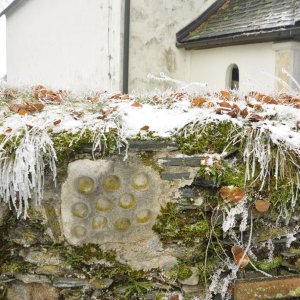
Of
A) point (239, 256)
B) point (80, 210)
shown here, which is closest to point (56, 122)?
point (80, 210)

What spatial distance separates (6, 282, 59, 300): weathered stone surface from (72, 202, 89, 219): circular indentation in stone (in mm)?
485

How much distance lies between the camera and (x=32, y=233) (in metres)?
2.46

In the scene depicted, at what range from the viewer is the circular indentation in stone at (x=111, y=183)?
2459mm

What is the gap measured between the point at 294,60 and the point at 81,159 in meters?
5.76

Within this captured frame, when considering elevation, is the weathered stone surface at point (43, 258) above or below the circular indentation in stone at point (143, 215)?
below

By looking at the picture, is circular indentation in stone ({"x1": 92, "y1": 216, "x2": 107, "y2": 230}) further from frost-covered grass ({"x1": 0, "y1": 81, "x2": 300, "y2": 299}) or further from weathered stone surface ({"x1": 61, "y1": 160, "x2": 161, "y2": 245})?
frost-covered grass ({"x1": 0, "y1": 81, "x2": 300, "y2": 299})

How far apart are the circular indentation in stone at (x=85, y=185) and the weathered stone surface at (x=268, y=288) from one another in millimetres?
1096

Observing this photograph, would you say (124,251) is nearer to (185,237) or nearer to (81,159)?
(185,237)

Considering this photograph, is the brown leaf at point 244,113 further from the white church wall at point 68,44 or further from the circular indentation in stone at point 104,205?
the white church wall at point 68,44

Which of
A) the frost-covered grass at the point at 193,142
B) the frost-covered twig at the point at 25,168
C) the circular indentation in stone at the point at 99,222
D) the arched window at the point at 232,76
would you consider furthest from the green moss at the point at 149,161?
the arched window at the point at 232,76

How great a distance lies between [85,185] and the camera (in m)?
2.44

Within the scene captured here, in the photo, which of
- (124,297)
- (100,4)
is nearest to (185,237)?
(124,297)

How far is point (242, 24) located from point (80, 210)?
6745 mm

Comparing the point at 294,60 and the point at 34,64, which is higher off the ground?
the point at 34,64
